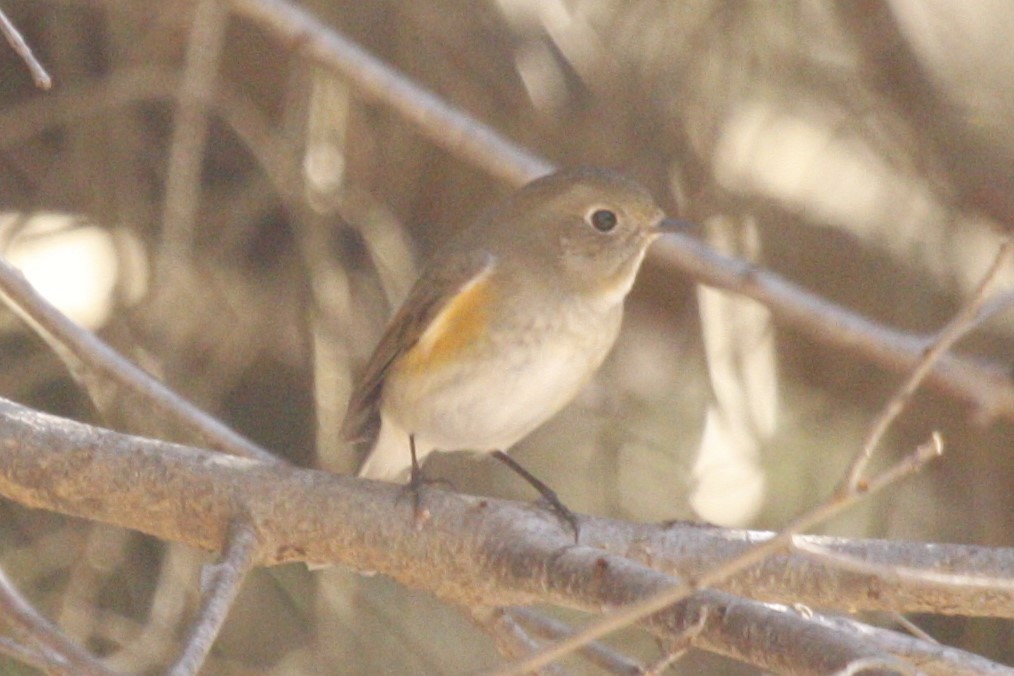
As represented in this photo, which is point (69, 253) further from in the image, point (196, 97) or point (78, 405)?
point (196, 97)

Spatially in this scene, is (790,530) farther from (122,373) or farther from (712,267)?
(712,267)

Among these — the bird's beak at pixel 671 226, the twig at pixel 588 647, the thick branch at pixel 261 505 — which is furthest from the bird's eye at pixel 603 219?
the thick branch at pixel 261 505

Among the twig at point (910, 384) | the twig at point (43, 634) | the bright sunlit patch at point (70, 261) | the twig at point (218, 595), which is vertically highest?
the bright sunlit patch at point (70, 261)

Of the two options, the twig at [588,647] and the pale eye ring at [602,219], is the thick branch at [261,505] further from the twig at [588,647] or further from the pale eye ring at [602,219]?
the pale eye ring at [602,219]

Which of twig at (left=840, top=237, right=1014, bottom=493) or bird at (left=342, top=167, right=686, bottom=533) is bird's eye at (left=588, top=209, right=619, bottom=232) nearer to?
bird at (left=342, top=167, right=686, bottom=533)

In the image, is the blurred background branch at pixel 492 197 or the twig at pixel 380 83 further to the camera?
the blurred background branch at pixel 492 197

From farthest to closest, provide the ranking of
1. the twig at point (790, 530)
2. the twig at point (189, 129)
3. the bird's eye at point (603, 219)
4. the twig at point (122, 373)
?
1. the twig at point (189, 129)
2. the bird's eye at point (603, 219)
3. the twig at point (122, 373)
4. the twig at point (790, 530)

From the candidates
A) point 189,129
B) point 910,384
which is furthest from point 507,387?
point 910,384
